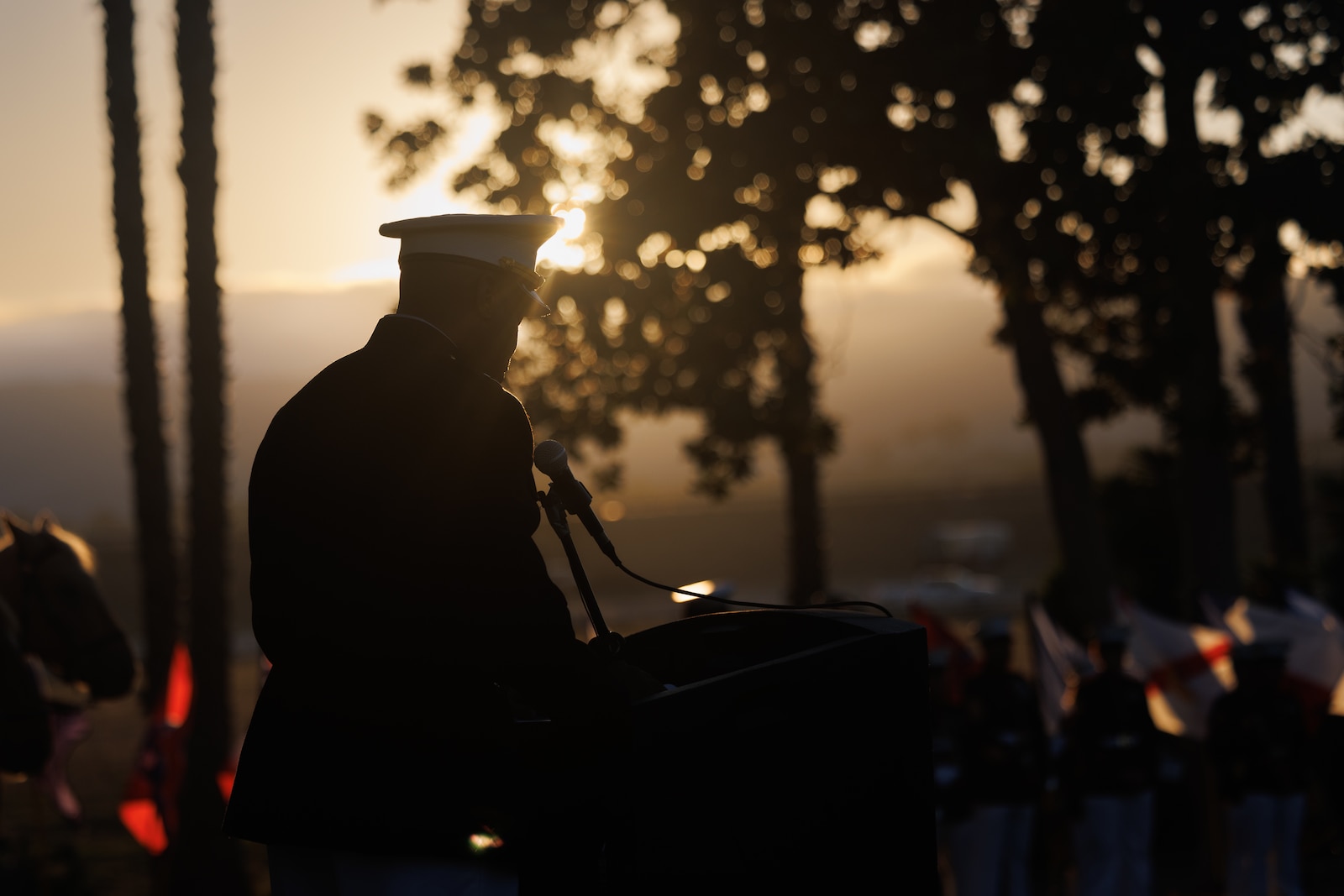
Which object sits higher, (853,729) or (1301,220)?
(1301,220)

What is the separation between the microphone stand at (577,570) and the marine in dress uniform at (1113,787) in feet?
23.1

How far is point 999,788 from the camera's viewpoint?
8609 mm

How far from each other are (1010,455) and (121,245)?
476 feet

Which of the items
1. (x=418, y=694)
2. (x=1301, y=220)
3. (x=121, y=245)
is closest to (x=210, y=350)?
(x=121, y=245)

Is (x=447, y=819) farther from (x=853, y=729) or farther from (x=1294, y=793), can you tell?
(x=1294, y=793)

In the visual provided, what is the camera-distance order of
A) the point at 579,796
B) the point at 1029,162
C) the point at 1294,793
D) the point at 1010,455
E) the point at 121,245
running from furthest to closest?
the point at 1010,455
the point at 1029,162
the point at 121,245
the point at 1294,793
the point at 579,796

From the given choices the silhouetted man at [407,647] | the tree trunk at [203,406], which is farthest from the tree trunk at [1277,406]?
the silhouetted man at [407,647]

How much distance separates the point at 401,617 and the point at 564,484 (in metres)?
0.48

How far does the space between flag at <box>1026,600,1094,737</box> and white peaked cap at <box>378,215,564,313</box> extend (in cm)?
803

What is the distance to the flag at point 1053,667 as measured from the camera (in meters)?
9.91

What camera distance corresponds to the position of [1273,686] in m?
9.17

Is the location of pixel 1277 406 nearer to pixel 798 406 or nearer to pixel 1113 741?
pixel 798 406

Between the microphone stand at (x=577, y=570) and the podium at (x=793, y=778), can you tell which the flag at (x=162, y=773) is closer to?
the microphone stand at (x=577, y=570)

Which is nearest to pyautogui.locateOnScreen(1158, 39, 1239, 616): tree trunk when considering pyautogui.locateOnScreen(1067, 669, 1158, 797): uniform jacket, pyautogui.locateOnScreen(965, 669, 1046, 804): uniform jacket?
pyautogui.locateOnScreen(1067, 669, 1158, 797): uniform jacket
